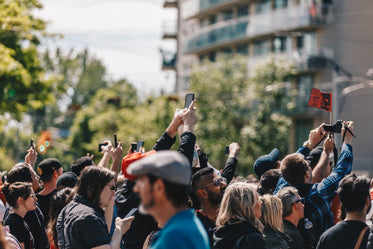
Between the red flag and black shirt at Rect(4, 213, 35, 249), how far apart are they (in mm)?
3240

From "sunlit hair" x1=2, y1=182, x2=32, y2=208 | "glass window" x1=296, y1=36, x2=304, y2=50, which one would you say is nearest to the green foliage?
"glass window" x1=296, y1=36, x2=304, y2=50

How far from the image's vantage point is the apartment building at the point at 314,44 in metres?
36.7

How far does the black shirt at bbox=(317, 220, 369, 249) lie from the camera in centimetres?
477

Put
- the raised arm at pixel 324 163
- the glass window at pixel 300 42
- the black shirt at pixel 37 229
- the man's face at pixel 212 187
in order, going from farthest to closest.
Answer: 1. the glass window at pixel 300 42
2. the raised arm at pixel 324 163
3. the black shirt at pixel 37 229
4. the man's face at pixel 212 187

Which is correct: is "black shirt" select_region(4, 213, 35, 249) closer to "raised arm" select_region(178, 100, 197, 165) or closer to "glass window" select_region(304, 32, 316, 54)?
"raised arm" select_region(178, 100, 197, 165)

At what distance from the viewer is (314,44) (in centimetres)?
3991

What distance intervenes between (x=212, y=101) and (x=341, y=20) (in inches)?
367

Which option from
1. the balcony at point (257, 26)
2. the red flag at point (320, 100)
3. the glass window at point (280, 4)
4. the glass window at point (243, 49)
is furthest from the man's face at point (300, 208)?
the glass window at point (243, 49)

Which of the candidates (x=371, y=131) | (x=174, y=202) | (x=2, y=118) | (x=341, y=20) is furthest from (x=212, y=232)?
(x=341, y=20)

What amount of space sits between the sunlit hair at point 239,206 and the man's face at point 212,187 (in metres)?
0.55

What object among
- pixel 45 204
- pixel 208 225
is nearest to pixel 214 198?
pixel 208 225

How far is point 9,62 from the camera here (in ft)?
57.2

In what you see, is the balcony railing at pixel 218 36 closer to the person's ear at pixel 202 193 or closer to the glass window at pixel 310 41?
the glass window at pixel 310 41

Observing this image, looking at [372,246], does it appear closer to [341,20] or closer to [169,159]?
[169,159]
